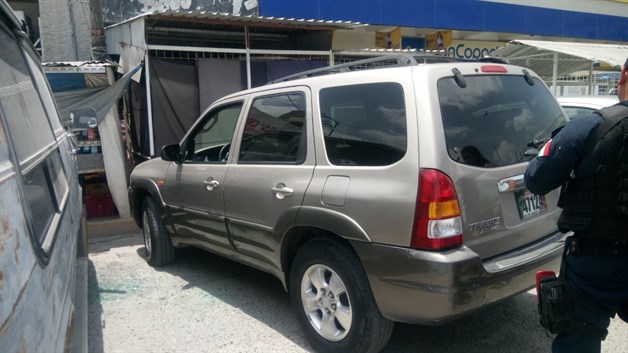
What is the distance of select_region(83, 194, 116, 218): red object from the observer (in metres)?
7.77

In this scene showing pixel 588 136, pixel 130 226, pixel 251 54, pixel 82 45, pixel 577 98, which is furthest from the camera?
pixel 82 45

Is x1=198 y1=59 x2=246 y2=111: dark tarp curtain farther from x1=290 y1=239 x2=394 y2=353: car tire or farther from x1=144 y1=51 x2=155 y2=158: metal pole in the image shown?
x1=290 y1=239 x2=394 y2=353: car tire

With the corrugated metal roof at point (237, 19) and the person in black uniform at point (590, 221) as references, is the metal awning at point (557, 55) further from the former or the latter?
the person in black uniform at point (590, 221)

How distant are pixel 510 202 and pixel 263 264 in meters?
1.84

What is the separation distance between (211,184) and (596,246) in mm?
2874

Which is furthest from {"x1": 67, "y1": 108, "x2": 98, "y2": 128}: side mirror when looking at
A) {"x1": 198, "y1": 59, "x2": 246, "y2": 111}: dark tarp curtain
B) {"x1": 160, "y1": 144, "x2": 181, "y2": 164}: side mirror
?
{"x1": 198, "y1": 59, "x2": 246, "y2": 111}: dark tarp curtain

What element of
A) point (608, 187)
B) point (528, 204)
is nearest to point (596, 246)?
point (608, 187)

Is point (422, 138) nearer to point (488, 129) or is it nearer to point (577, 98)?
point (488, 129)

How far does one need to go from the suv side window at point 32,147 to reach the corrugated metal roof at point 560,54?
1010 cm

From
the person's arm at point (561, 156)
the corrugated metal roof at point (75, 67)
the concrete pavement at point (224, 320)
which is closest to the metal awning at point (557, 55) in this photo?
the concrete pavement at point (224, 320)

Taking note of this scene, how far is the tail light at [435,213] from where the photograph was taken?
8.68 ft

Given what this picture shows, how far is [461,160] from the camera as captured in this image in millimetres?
2775

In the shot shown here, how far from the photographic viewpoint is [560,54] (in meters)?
11.6

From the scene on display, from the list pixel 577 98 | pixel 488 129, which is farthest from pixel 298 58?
pixel 488 129
